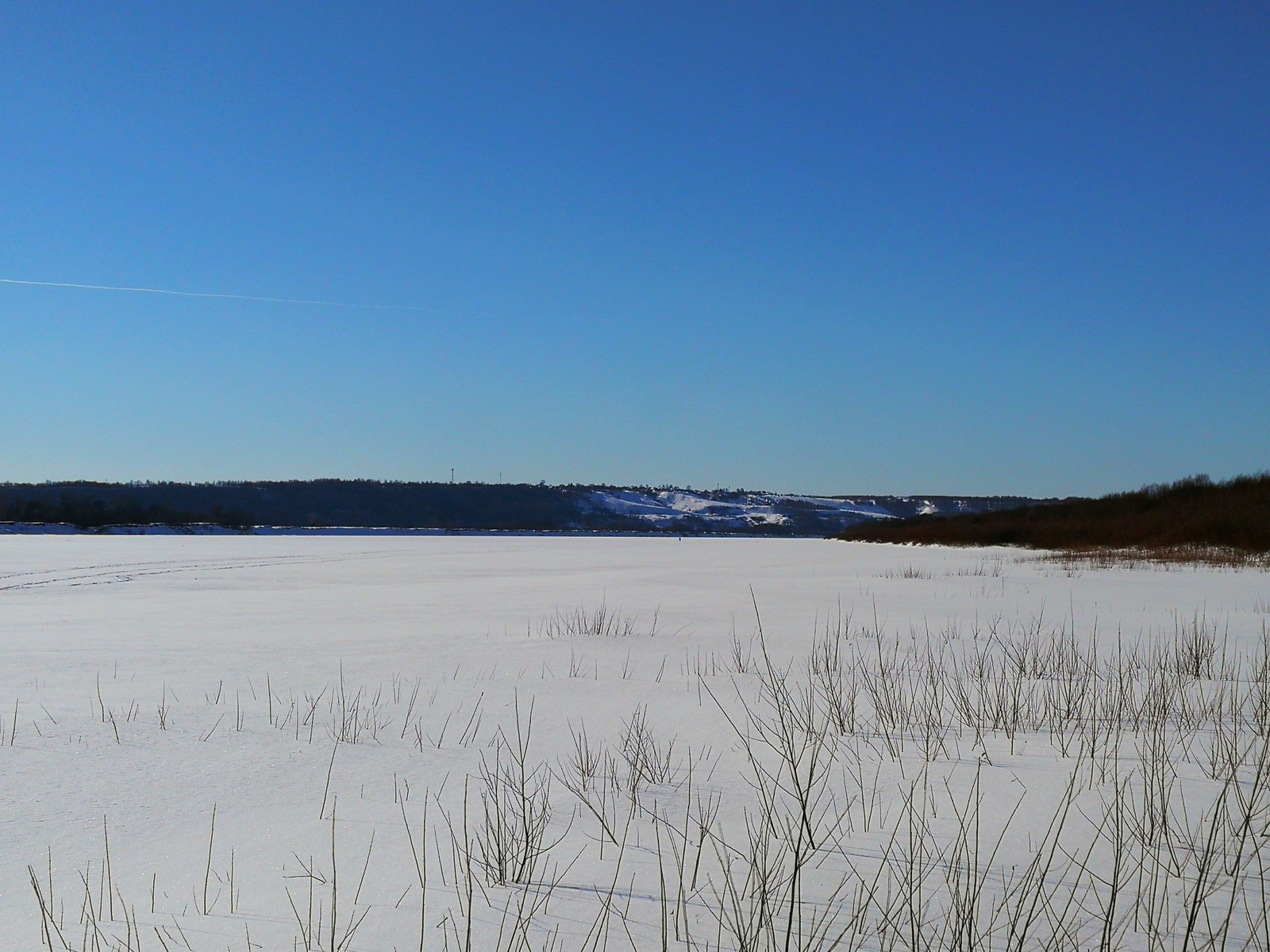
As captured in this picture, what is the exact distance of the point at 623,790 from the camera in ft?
12.6

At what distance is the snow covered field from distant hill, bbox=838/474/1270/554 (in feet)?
51.6

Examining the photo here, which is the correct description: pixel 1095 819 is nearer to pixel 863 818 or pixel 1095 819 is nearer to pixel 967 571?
pixel 863 818

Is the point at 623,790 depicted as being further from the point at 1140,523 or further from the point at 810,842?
the point at 1140,523

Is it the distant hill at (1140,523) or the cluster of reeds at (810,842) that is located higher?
the distant hill at (1140,523)

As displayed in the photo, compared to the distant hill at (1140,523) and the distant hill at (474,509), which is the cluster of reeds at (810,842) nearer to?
the distant hill at (1140,523)

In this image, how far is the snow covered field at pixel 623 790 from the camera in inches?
100

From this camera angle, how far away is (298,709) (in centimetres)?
568

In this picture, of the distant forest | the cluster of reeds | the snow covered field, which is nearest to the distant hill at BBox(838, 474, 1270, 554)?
the snow covered field

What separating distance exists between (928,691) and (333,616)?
8.03 m

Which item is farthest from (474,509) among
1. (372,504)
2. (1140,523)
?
(1140,523)

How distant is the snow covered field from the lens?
2547mm

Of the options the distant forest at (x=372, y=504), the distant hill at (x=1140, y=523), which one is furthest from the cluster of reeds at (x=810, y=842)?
the distant forest at (x=372, y=504)

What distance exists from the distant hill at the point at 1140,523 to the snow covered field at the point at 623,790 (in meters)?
15.7

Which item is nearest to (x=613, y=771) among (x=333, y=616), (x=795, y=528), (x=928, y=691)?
(x=928, y=691)
